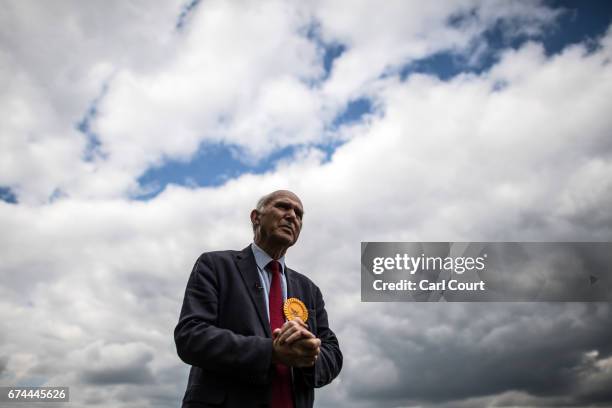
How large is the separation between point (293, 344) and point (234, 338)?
0.56 meters

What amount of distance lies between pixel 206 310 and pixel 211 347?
599mm

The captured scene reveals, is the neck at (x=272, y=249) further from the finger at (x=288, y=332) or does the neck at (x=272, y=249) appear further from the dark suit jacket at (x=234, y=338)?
the finger at (x=288, y=332)

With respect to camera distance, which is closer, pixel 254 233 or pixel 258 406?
pixel 258 406

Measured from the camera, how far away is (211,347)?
498cm

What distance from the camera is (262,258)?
6.38 meters

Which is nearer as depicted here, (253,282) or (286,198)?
(253,282)

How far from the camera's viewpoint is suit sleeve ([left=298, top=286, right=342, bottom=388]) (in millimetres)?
5492

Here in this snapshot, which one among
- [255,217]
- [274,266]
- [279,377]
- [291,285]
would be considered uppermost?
[255,217]

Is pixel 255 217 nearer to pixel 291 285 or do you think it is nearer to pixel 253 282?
pixel 291 285

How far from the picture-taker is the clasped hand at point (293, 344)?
16.1 ft

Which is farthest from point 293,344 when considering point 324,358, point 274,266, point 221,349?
point 274,266

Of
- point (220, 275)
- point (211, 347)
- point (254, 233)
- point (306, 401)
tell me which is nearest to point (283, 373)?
point (306, 401)

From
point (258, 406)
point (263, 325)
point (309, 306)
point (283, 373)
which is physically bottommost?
point (258, 406)

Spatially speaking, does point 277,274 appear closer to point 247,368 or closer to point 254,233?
point 254,233
